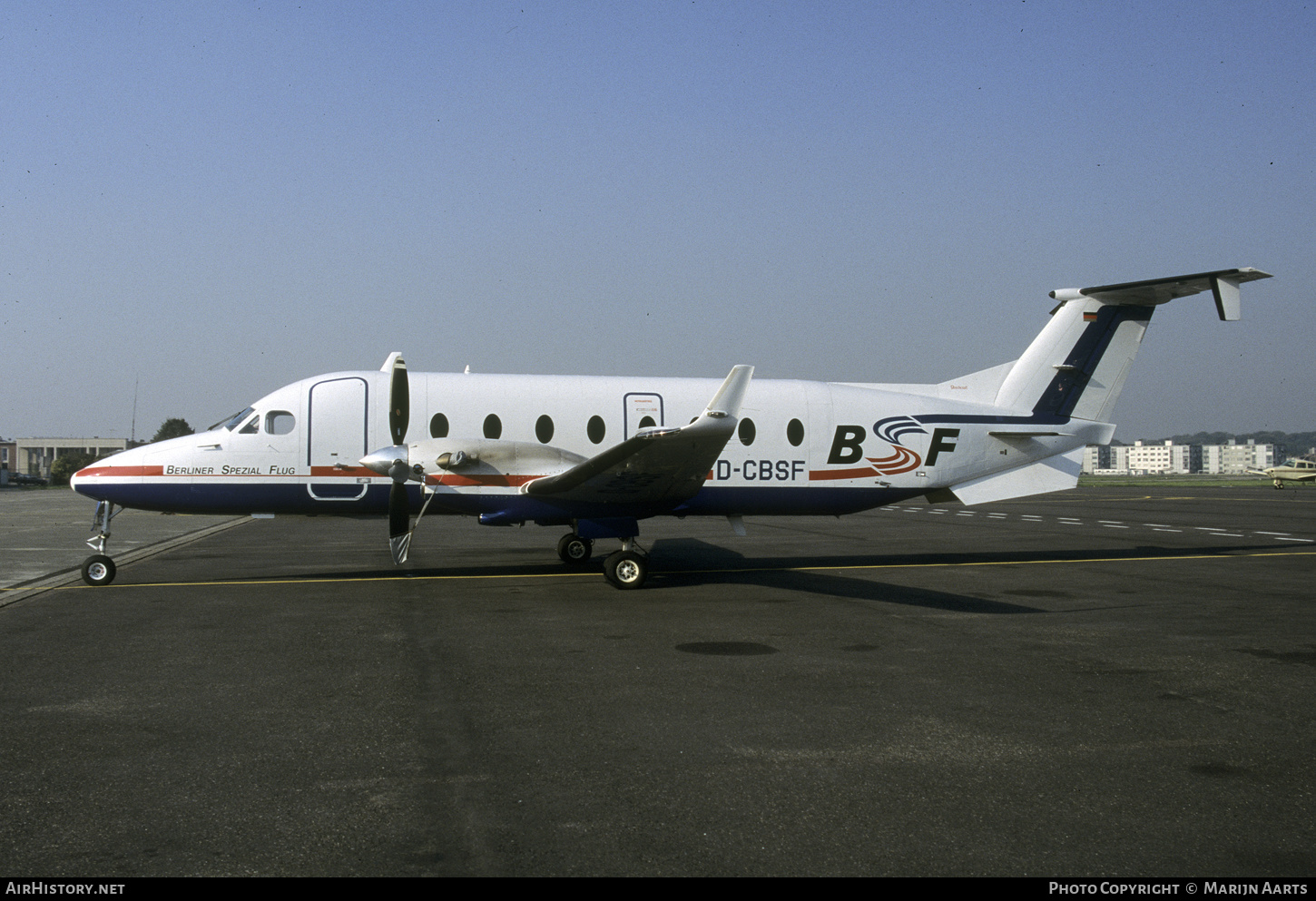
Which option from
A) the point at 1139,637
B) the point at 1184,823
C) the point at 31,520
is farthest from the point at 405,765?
the point at 31,520

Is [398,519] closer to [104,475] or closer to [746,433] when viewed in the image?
[104,475]

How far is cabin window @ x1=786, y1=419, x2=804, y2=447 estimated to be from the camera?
16.3 m

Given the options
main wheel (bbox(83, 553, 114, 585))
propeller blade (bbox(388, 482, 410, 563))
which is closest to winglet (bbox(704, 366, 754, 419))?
propeller blade (bbox(388, 482, 410, 563))

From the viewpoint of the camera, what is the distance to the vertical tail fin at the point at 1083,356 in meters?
17.6

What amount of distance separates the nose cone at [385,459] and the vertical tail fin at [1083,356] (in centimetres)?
1127

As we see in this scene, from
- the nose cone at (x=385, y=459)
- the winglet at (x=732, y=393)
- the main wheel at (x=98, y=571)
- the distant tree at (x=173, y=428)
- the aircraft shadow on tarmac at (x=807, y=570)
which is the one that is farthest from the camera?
the distant tree at (x=173, y=428)

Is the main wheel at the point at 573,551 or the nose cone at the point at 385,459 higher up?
the nose cone at the point at 385,459

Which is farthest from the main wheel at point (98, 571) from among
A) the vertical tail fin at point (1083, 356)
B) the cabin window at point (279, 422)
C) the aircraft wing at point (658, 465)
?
the vertical tail fin at point (1083, 356)

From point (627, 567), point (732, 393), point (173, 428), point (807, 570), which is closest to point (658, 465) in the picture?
point (627, 567)

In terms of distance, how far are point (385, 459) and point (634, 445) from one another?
4.01 metres

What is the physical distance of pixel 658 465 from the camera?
13273 mm

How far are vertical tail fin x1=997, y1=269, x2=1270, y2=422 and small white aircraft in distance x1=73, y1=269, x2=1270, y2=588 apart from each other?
35 mm

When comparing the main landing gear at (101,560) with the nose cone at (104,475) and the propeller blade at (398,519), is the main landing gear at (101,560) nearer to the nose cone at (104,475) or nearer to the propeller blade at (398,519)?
the nose cone at (104,475)

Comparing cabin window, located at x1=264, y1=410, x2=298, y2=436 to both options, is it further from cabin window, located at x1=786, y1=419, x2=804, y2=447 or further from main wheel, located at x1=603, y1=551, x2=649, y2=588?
cabin window, located at x1=786, y1=419, x2=804, y2=447
